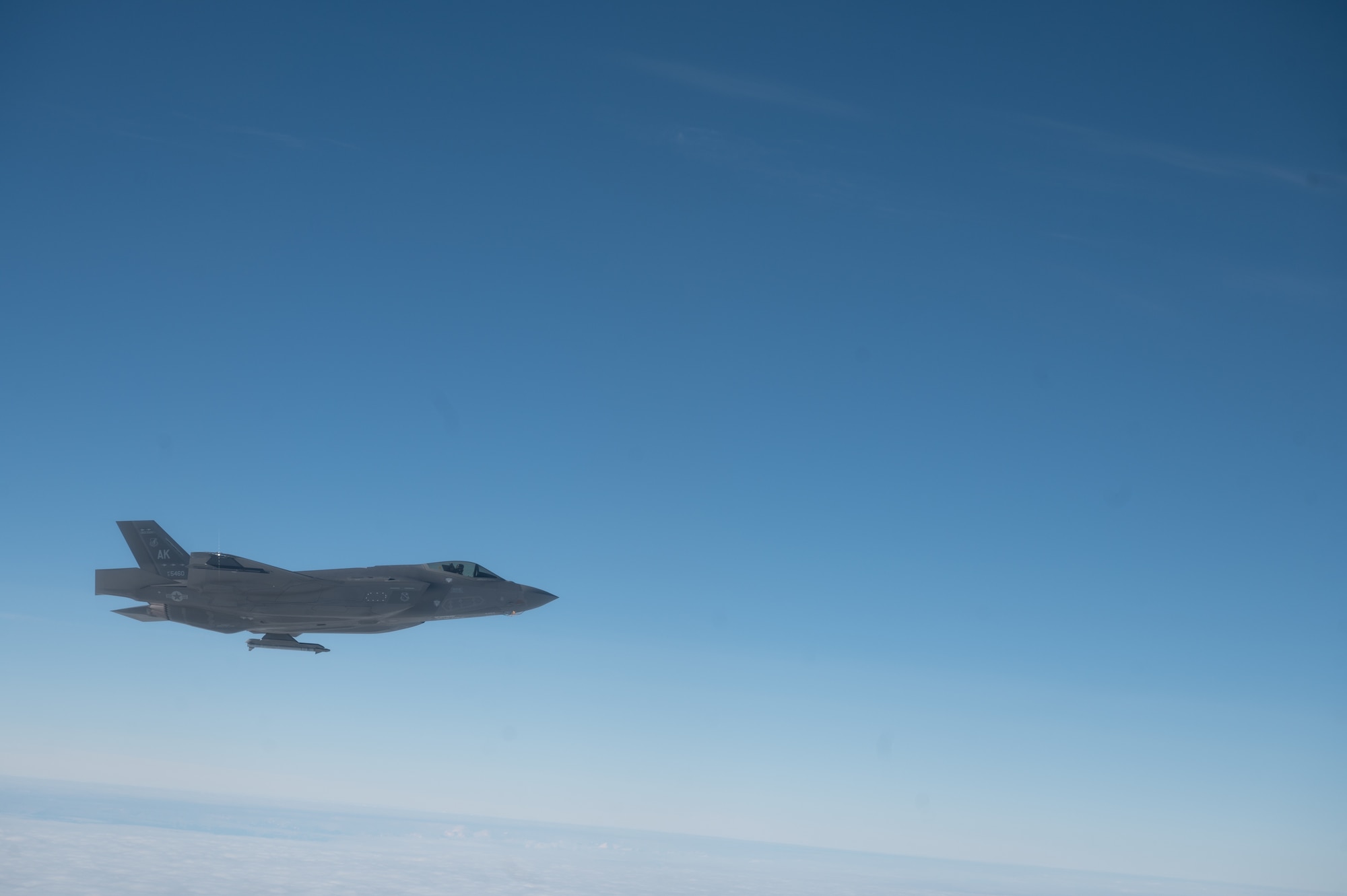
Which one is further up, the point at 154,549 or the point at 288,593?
the point at 154,549

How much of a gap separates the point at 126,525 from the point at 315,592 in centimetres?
1202

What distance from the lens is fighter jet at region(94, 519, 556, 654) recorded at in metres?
36.3

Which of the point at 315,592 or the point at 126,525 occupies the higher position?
the point at 126,525

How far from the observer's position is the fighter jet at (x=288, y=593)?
36.3 meters

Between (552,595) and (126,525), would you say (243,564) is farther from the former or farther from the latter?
(552,595)

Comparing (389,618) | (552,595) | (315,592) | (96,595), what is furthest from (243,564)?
(552,595)

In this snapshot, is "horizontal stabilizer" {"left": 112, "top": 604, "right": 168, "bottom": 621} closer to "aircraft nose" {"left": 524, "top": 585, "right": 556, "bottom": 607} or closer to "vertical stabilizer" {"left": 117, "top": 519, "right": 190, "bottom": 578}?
"vertical stabilizer" {"left": 117, "top": 519, "right": 190, "bottom": 578}

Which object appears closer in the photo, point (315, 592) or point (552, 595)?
point (315, 592)

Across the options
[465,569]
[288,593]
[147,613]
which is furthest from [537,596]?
[147,613]

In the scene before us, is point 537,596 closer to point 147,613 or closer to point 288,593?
point 288,593

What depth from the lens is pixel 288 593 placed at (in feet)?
121

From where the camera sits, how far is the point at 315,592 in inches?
1458

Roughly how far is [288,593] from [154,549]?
8775 millimetres

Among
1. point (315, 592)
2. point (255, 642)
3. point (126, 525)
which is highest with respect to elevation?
point (126, 525)
